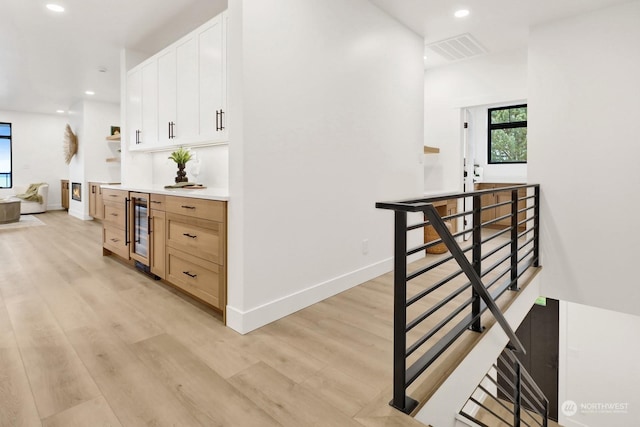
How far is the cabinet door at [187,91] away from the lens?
126 inches

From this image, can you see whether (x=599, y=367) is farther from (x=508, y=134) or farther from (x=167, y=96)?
(x=167, y=96)

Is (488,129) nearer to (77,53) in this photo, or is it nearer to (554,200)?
(554,200)

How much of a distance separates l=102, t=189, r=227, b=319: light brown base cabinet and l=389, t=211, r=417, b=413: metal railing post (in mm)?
1324

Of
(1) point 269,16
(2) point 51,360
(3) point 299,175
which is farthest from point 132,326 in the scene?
(1) point 269,16

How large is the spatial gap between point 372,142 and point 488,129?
4442 millimetres

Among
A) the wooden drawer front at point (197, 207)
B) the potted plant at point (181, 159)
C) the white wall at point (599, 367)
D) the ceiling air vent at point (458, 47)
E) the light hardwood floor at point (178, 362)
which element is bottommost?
the white wall at point (599, 367)

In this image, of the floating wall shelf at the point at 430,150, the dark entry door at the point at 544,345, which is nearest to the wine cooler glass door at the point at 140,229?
the floating wall shelf at the point at 430,150

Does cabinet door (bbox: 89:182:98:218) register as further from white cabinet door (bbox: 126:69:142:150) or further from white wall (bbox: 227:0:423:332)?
white wall (bbox: 227:0:423:332)

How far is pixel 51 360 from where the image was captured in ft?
6.40

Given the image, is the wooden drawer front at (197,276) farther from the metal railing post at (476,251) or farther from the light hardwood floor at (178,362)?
the metal railing post at (476,251)

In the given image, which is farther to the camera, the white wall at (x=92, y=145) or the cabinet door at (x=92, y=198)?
the white wall at (x=92, y=145)

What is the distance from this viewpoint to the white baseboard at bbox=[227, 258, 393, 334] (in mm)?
2336

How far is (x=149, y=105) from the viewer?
3.98 metres

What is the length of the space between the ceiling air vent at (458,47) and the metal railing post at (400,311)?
3.59m
